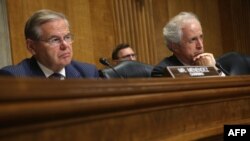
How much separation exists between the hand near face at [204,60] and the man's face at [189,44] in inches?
1.5

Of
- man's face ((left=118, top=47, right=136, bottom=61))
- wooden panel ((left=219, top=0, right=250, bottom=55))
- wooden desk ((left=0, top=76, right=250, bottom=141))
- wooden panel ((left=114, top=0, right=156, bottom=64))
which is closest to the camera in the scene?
wooden desk ((left=0, top=76, right=250, bottom=141))

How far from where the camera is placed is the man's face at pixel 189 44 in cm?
248

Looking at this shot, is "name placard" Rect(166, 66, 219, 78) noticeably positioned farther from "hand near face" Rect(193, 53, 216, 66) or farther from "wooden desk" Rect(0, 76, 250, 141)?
"hand near face" Rect(193, 53, 216, 66)

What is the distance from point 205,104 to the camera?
0.96 metres

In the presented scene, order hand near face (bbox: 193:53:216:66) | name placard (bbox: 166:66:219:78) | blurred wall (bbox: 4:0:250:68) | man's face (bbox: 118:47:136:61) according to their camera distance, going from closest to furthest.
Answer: name placard (bbox: 166:66:219:78) → hand near face (bbox: 193:53:216:66) → blurred wall (bbox: 4:0:250:68) → man's face (bbox: 118:47:136:61)

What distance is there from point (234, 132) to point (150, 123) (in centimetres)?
28

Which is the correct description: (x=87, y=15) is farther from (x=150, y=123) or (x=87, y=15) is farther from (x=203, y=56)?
(x=150, y=123)

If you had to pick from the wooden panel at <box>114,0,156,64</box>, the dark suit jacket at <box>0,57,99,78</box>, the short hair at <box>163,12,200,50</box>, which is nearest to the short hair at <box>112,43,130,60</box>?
the wooden panel at <box>114,0,156,64</box>

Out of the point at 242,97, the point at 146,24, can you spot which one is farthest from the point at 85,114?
the point at 146,24

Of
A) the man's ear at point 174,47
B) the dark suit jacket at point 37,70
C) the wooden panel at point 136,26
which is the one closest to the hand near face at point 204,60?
the man's ear at point 174,47

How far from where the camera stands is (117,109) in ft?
2.08

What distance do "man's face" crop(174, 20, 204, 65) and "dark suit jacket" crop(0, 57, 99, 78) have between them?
63cm

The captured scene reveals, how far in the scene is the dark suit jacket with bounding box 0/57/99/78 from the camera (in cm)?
180

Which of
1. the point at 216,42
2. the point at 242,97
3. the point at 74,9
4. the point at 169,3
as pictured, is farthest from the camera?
the point at 216,42
